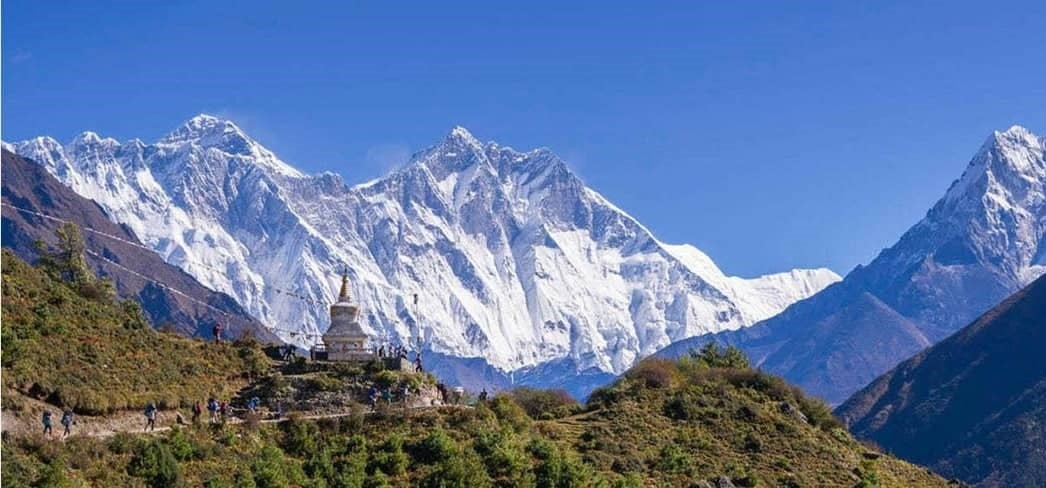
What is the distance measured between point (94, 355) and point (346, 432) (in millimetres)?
15209

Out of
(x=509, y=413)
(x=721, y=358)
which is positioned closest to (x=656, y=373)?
(x=509, y=413)

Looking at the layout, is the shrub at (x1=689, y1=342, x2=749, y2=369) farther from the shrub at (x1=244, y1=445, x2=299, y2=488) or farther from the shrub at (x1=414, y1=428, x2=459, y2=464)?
the shrub at (x1=244, y1=445, x2=299, y2=488)

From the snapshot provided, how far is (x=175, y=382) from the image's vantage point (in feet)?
278

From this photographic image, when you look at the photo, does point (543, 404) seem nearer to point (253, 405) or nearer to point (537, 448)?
point (537, 448)

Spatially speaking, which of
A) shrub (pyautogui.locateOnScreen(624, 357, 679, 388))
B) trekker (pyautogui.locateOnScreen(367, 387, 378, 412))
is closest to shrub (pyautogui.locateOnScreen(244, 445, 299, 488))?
trekker (pyautogui.locateOnScreen(367, 387, 378, 412))

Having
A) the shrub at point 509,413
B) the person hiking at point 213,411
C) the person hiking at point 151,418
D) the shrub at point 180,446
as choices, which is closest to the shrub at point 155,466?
the shrub at point 180,446

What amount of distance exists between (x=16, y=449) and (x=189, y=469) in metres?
8.74

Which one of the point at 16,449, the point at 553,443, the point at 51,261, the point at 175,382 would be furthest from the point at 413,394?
the point at 51,261

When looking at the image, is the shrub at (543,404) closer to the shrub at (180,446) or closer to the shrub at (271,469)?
the shrub at (271,469)

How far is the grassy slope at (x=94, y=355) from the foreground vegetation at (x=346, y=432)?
130 mm

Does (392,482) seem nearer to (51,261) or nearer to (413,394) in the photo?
(413,394)

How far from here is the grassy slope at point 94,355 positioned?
250ft

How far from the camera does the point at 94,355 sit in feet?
271

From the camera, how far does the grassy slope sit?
7619 centimetres
